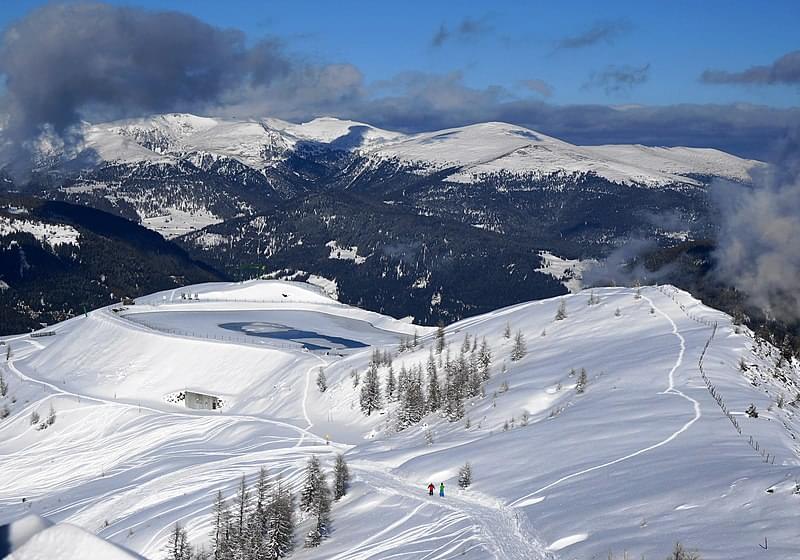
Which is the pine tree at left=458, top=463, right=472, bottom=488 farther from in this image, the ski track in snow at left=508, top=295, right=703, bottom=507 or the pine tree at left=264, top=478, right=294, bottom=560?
the pine tree at left=264, top=478, right=294, bottom=560

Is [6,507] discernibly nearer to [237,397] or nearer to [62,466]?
[62,466]

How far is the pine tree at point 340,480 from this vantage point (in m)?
46.3

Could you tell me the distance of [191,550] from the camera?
4166 centimetres

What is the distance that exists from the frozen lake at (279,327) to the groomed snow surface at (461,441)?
2517 millimetres

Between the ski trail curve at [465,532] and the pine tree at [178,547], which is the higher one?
the ski trail curve at [465,532]

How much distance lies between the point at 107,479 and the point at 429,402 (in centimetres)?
2988

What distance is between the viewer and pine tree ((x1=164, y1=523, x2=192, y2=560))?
39.4 metres

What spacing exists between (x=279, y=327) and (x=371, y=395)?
5524 cm

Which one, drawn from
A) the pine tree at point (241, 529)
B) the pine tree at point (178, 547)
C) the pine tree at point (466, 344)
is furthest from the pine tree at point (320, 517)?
the pine tree at point (466, 344)

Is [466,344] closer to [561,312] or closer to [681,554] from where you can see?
[561,312]

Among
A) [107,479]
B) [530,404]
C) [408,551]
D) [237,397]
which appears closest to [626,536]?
[408,551]

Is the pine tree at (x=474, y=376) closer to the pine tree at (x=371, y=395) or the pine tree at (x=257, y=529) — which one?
the pine tree at (x=371, y=395)

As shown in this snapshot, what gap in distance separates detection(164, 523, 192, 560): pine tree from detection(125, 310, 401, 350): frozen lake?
69.3 m

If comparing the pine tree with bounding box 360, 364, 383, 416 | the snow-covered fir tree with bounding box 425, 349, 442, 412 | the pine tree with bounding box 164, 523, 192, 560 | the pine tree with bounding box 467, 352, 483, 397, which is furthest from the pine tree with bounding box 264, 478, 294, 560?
the pine tree with bounding box 360, 364, 383, 416
